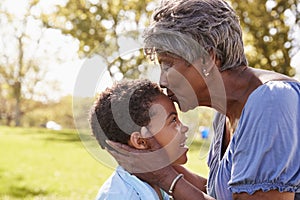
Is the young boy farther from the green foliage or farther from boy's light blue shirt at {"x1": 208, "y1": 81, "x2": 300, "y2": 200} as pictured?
the green foliage

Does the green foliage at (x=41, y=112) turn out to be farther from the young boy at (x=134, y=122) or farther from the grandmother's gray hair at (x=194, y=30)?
the grandmother's gray hair at (x=194, y=30)

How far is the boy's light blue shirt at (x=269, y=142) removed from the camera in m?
2.37

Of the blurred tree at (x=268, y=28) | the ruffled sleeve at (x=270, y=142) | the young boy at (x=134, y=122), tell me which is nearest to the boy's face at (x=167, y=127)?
the young boy at (x=134, y=122)

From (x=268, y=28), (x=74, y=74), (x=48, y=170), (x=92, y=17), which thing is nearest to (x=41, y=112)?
(x=92, y=17)

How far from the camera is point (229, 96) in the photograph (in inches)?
107

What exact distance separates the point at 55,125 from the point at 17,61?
6.67 meters

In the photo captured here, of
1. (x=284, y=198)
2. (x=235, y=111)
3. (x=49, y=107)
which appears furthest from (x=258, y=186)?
(x=49, y=107)

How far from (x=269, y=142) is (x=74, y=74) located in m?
1.34

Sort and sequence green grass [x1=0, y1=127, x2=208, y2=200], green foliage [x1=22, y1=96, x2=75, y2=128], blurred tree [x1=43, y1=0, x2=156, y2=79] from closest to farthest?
green grass [x1=0, y1=127, x2=208, y2=200] < blurred tree [x1=43, y1=0, x2=156, y2=79] < green foliage [x1=22, y1=96, x2=75, y2=128]

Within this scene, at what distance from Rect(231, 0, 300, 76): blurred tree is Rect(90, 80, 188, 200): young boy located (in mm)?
15941

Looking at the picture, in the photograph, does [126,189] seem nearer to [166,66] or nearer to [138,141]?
[138,141]

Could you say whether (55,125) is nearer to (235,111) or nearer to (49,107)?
(49,107)

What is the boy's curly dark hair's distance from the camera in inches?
107

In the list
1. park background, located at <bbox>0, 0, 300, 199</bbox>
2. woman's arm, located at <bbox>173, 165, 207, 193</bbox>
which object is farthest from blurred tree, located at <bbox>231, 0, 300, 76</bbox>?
woman's arm, located at <bbox>173, 165, 207, 193</bbox>
